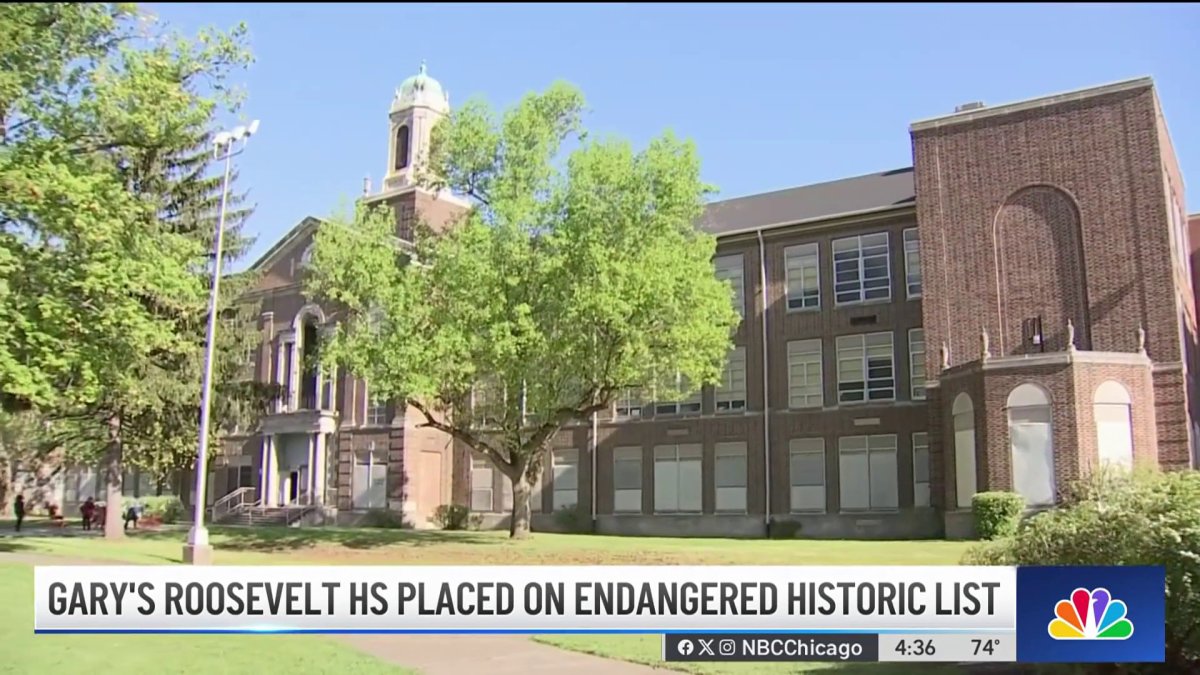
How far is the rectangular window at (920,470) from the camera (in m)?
34.8

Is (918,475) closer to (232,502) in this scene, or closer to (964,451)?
(964,451)

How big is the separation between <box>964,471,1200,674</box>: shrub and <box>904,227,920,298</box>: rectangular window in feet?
87.0

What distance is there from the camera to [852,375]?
123 feet

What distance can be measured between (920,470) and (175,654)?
28.4m

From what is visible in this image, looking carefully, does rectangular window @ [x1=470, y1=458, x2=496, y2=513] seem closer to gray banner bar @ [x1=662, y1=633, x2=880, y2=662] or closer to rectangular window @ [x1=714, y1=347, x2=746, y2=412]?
rectangular window @ [x1=714, y1=347, x2=746, y2=412]

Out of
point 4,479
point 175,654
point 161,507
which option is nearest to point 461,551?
point 175,654

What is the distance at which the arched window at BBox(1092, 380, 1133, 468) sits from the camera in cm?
2825

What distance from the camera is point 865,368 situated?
37.1 meters

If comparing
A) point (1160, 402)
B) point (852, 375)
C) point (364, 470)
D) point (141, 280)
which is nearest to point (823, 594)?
point (141, 280)

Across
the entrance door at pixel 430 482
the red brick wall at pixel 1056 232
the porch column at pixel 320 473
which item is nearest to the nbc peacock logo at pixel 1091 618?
the red brick wall at pixel 1056 232

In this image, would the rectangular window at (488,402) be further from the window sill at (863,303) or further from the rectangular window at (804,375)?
the window sill at (863,303)

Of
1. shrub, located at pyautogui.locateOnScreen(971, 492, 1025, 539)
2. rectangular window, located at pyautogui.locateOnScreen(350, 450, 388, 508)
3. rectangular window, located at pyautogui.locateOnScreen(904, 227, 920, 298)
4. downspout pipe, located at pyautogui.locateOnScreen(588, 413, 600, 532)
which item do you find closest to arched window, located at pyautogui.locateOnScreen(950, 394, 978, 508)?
shrub, located at pyautogui.locateOnScreen(971, 492, 1025, 539)

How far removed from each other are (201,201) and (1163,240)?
32274mm

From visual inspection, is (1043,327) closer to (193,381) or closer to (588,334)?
(588,334)
